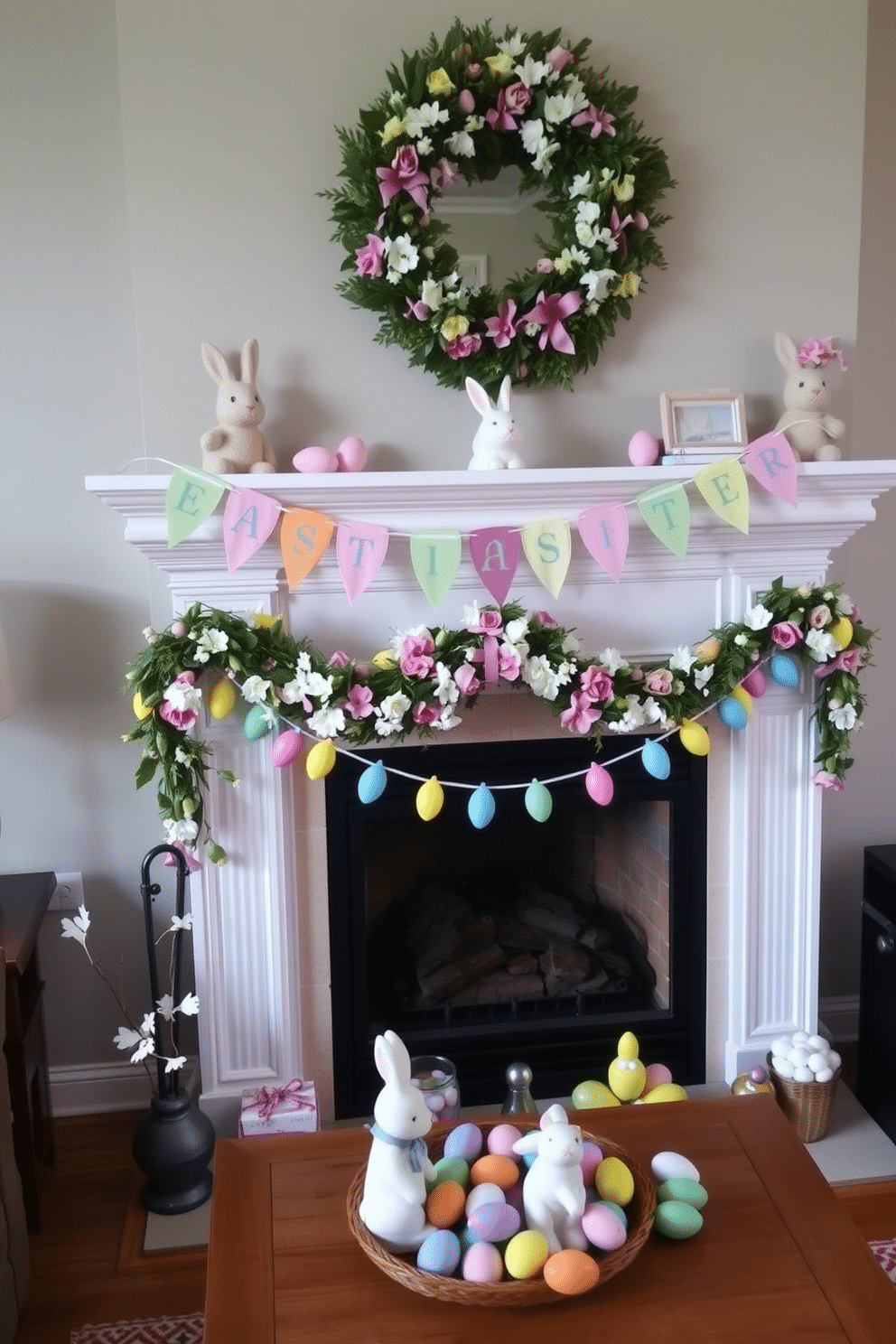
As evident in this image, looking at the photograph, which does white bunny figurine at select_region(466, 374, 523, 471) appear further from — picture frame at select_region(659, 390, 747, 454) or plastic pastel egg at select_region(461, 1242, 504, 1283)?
plastic pastel egg at select_region(461, 1242, 504, 1283)

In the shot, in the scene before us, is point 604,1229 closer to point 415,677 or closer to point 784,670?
point 415,677

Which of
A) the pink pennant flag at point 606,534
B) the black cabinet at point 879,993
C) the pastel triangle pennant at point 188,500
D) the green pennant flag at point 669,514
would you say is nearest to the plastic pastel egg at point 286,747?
the pastel triangle pennant at point 188,500

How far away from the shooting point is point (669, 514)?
2.03 metres

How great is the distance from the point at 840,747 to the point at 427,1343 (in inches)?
53.8

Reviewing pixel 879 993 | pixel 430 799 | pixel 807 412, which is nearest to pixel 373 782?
pixel 430 799

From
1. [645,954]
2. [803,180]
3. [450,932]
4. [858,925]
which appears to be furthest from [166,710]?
[858,925]

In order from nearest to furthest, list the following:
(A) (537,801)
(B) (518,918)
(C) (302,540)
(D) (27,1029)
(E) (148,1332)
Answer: (E) (148,1332) → (C) (302,540) → (A) (537,801) → (D) (27,1029) → (B) (518,918)

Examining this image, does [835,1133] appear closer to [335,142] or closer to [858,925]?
[858,925]

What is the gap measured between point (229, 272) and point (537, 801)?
112 cm

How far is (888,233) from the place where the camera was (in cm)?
258

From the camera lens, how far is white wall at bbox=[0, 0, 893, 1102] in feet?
6.76

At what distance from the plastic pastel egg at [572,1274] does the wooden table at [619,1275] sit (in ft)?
0.17

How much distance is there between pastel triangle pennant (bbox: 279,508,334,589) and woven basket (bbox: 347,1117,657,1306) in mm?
986

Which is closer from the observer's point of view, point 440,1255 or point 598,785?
point 440,1255
